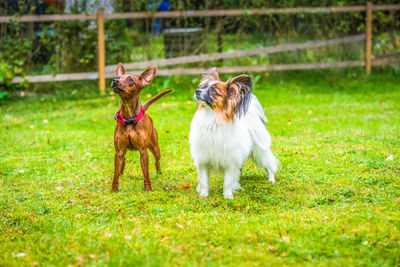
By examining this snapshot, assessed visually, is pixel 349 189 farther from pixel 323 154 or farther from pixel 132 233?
pixel 132 233

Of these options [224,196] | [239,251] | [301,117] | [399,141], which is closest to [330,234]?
[239,251]

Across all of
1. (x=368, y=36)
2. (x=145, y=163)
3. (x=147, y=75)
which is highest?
(x=368, y=36)

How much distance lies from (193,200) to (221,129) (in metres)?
0.85

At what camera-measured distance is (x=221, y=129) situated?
196 inches

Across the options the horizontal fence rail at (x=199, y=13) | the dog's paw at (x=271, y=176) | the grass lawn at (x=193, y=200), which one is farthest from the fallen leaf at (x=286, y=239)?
the horizontal fence rail at (x=199, y=13)

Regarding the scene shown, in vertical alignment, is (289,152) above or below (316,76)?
→ below

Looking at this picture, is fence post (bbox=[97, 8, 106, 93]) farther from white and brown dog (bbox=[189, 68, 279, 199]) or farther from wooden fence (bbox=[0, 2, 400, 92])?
white and brown dog (bbox=[189, 68, 279, 199])

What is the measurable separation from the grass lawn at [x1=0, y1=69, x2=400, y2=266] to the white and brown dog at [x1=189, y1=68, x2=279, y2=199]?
0.32 meters

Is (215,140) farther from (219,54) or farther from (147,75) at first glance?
(219,54)

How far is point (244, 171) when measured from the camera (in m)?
6.45

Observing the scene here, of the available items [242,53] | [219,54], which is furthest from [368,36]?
[219,54]

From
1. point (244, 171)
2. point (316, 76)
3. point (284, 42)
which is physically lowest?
point (244, 171)

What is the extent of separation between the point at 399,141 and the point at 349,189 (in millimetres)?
2655

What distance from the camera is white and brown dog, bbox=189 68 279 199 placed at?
4855 millimetres
